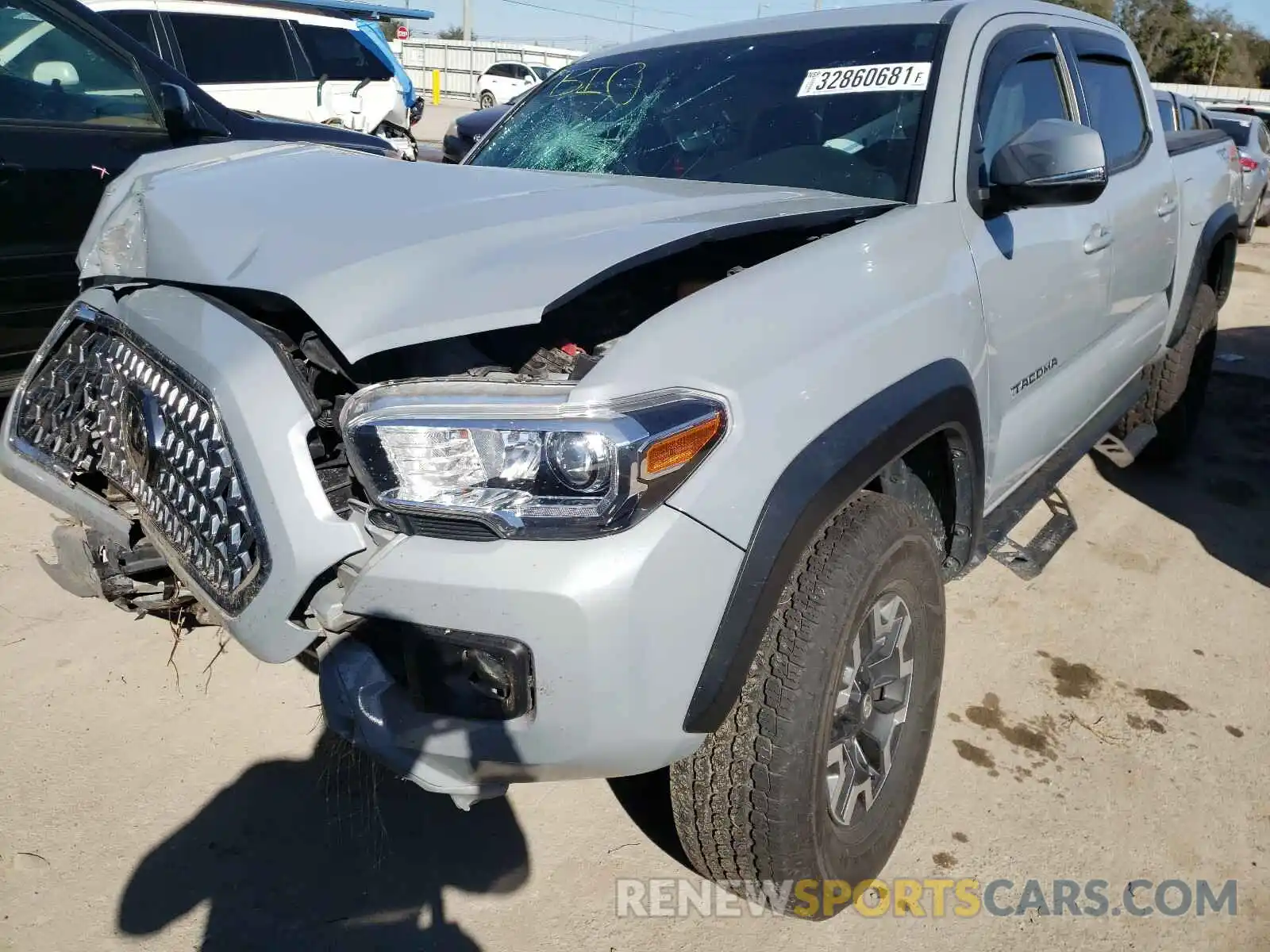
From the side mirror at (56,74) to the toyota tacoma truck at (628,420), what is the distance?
2.06 m

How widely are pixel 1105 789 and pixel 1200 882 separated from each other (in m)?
0.33

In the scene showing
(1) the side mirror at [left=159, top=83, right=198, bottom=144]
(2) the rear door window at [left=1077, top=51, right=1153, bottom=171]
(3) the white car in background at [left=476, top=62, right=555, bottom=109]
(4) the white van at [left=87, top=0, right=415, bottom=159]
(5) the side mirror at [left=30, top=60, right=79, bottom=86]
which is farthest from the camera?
(3) the white car in background at [left=476, top=62, right=555, bottom=109]

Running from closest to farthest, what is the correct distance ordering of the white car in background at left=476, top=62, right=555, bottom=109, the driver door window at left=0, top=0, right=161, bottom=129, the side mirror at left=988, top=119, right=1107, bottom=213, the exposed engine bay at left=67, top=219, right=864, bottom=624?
the exposed engine bay at left=67, top=219, right=864, bottom=624 → the side mirror at left=988, top=119, right=1107, bottom=213 → the driver door window at left=0, top=0, right=161, bottom=129 → the white car in background at left=476, top=62, right=555, bottom=109

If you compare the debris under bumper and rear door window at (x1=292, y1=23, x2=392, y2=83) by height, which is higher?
rear door window at (x1=292, y1=23, x2=392, y2=83)

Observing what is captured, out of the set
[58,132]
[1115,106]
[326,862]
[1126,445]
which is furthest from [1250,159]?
[326,862]

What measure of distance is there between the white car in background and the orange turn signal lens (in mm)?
30546

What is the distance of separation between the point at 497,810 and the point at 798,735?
928 millimetres

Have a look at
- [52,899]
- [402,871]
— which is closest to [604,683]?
[402,871]

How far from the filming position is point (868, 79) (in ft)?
8.66

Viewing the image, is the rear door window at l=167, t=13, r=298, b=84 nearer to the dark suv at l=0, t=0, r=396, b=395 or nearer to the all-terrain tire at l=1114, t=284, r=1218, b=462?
the dark suv at l=0, t=0, r=396, b=395

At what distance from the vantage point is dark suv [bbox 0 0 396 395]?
3863mm

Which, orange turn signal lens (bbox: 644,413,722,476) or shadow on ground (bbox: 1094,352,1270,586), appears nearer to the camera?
orange turn signal lens (bbox: 644,413,722,476)

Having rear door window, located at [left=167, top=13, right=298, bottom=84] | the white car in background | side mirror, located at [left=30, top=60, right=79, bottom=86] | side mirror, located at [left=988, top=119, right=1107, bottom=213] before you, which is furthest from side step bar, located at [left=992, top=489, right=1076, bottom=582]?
the white car in background

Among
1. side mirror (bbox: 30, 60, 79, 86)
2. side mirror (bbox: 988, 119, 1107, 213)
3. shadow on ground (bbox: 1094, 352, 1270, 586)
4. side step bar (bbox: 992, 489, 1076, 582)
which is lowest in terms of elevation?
shadow on ground (bbox: 1094, 352, 1270, 586)
